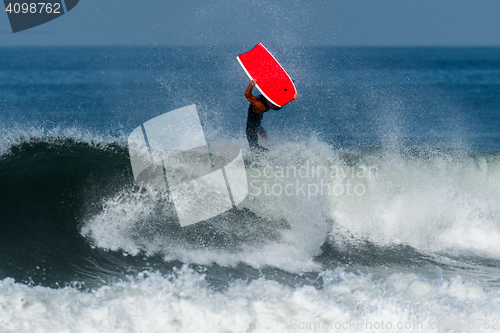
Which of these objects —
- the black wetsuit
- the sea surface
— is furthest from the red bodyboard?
the sea surface

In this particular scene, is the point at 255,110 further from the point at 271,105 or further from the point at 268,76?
the point at 268,76

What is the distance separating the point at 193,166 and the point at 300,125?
24.0 ft

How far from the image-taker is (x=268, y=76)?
6.27 metres

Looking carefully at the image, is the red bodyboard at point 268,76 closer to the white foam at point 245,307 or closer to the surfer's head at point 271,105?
the surfer's head at point 271,105

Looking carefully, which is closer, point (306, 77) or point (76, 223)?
point (76, 223)

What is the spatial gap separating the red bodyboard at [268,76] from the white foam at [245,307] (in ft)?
9.85

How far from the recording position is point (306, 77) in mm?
23594

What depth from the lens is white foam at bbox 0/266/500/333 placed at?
3557 mm

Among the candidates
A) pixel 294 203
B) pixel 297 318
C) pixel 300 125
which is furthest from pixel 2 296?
pixel 300 125

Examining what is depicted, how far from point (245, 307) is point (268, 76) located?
12.1 feet

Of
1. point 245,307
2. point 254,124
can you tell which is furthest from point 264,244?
point 254,124

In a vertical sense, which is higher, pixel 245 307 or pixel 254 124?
pixel 254 124

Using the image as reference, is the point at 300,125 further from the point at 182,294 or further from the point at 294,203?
the point at 182,294

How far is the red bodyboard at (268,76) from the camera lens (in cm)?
611
